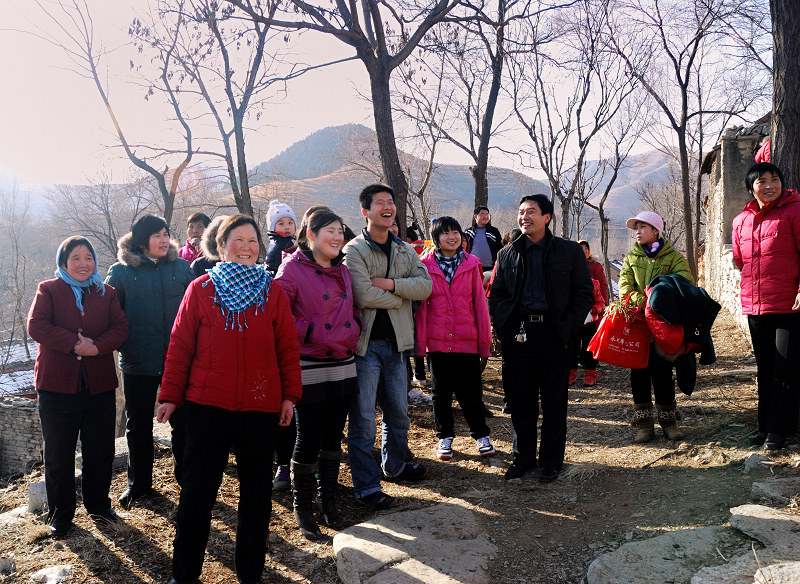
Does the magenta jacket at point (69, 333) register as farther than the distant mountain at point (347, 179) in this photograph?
No

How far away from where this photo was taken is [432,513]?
3.86m

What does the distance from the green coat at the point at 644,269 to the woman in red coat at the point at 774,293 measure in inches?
18.4

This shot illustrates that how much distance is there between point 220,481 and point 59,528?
1.72 m

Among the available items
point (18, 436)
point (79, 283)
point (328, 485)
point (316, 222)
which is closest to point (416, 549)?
point (328, 485)

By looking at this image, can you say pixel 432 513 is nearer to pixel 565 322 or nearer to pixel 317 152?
pixel 565 322

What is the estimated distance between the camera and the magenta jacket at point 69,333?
3906mm

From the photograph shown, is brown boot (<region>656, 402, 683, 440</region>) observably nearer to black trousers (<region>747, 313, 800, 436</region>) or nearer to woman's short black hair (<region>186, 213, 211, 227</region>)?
black trousers (<region>747, 313, 800, 436</region>)

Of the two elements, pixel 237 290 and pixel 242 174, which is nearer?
pixel 237 290

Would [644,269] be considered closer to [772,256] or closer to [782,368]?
[772,256]

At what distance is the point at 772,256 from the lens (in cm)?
430

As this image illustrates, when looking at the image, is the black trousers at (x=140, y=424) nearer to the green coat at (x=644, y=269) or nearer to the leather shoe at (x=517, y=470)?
the leather shoe at (x=517, y=470)

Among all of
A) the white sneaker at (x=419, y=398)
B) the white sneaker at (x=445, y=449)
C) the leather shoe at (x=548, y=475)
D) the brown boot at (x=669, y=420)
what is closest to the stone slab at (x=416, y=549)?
the leather shoe at (x=548, y=475)

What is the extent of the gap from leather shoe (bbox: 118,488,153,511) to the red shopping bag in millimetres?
3759

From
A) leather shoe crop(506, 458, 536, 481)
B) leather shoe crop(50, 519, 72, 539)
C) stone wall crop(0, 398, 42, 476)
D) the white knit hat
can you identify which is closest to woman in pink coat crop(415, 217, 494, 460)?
leather shoe crop(506, 458, 536, 481)
